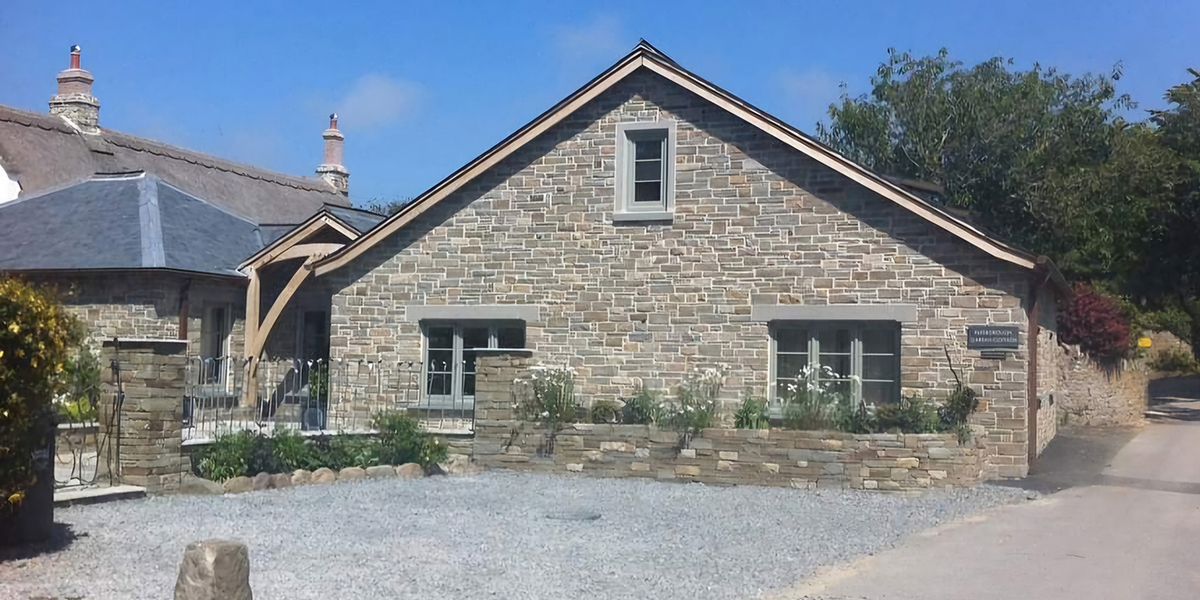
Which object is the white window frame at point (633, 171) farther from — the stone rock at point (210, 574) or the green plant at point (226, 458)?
the stone rock at point (210, 574)

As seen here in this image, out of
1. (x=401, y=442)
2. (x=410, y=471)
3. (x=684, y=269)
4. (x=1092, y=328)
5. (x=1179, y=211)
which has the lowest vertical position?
(x=410, y=471)

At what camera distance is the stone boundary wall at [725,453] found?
512 inches

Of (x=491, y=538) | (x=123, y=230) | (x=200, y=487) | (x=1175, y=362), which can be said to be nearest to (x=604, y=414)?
(x=491, y=538)

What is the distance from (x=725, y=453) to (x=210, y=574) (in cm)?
857

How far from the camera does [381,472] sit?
1320 cm

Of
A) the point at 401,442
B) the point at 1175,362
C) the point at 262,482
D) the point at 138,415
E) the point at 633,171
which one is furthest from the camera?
the point at 1175,362

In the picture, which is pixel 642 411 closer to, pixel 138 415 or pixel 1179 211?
pixel 138 415

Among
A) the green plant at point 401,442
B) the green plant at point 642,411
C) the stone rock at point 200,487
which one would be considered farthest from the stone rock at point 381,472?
the green plant at point 642,411

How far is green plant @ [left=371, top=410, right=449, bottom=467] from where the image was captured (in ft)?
45.1

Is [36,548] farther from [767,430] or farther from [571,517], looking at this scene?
[767,430]

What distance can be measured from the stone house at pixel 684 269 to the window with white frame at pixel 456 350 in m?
0.03

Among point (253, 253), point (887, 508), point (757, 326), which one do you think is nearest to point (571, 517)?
point (887, 508)

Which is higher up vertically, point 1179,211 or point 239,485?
point 1179,211

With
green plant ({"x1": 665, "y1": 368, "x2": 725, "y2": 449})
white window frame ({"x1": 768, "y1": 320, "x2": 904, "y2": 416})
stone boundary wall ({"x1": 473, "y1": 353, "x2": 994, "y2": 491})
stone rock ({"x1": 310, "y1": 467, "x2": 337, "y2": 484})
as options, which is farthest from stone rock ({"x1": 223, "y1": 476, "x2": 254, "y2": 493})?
white window frame ({"x1": 768, "y1": 320, "x2": 904, "y2": 416})
